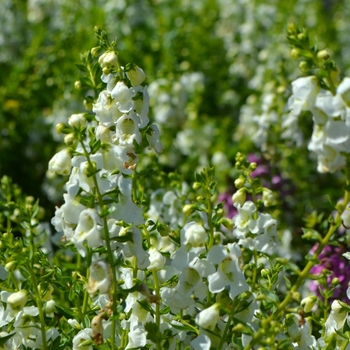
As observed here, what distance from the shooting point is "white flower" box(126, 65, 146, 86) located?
1608mm

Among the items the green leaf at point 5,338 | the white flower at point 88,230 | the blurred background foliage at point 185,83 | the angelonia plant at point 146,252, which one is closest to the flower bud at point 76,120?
the angelonia plant at point 146,252

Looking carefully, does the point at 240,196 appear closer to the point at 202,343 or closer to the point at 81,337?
the point at 202,343

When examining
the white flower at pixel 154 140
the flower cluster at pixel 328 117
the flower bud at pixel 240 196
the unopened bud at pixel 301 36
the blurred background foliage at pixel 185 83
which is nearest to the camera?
the flower cluster at pixel 328 117

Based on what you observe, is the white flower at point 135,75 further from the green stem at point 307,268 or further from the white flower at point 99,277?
the green stem at point 307,268

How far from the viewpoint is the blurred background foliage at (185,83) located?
12.8ft

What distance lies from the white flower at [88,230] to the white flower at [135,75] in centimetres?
38

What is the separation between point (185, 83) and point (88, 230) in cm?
311

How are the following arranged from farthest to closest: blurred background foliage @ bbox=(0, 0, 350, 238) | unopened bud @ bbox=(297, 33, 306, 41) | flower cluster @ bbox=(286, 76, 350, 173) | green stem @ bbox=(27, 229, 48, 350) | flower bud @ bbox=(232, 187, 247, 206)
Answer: blurred background foliage @ bbox=(0, 0, 350, 238)
flower bud @ bbox=(232, 187, 247, 206)
green stem @ bbox=(27, 229, 48, 350)
unopened bud @ bbox=(297, 33, 306, 41)
flower cluster @ bbox=(286, 76, 350, 173)

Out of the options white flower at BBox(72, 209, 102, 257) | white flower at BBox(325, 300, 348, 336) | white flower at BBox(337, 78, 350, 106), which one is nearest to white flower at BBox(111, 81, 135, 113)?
white flower at BBox(72, 209, 102, 257)

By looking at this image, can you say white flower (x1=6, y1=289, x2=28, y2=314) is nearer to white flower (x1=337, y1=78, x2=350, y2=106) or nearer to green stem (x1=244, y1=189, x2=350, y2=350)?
green stem (x1=244, y1=189, x2=350, y2=350)

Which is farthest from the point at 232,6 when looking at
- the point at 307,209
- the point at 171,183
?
the point at 171,183

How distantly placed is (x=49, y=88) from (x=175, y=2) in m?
2.54

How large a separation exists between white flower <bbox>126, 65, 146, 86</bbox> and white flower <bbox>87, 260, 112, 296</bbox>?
1.55 ft

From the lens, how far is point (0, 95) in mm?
4348
